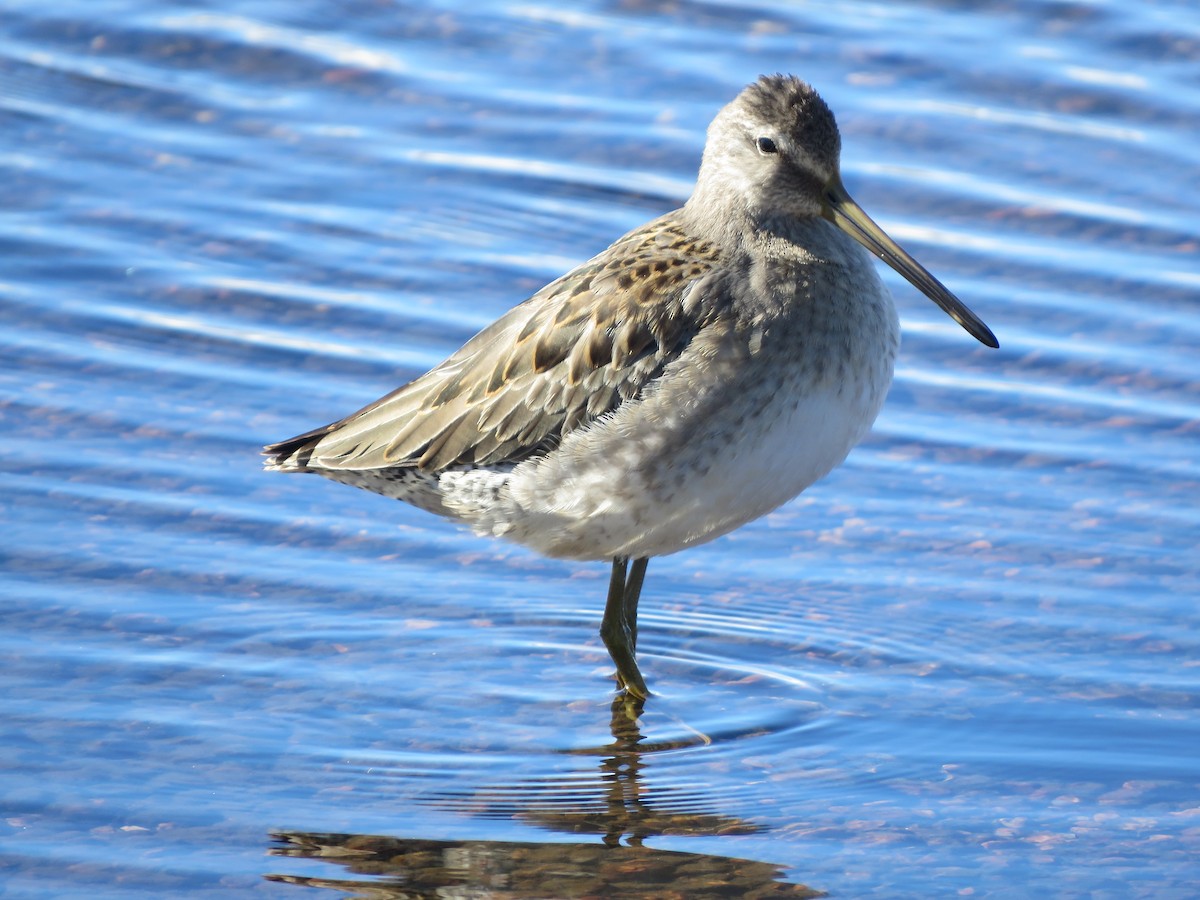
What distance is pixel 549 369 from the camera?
6.36 m

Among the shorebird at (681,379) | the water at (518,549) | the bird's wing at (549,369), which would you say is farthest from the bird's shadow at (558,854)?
the bird's wing at (549,369)

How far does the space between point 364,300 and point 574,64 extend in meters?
2.63

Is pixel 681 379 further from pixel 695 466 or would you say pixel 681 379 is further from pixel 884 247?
pixel 884 247

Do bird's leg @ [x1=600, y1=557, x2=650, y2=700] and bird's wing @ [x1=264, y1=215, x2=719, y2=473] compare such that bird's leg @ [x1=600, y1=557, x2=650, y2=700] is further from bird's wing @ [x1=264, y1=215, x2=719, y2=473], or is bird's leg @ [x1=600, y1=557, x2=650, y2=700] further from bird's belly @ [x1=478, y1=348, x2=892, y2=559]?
bird's wing @ [x1=264, y1=215, x2=719, y2=473]

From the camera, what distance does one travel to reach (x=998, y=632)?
680cm

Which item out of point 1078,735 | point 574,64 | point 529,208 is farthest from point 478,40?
point 1078,735

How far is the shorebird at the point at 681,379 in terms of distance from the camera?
6043 millimetres

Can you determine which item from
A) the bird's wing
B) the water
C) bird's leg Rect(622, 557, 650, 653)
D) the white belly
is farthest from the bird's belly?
the water

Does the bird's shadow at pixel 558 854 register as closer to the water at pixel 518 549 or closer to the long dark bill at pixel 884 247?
the water at pixel 518 549

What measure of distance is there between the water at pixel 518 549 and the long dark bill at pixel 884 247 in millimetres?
1034

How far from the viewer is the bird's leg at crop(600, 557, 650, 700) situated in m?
6.56

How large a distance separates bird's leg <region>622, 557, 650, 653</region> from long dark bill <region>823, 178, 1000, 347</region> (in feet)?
4.18

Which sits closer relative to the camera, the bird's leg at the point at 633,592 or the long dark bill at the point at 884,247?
the long dark bill at the point at 884,247

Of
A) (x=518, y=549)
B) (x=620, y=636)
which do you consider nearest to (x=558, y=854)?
(x=620, y=636)
